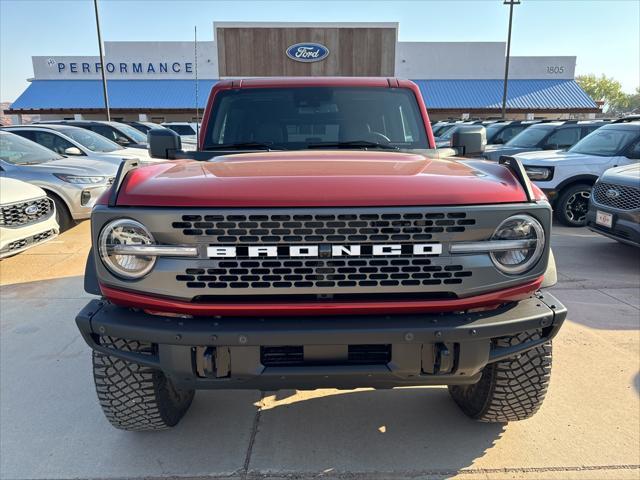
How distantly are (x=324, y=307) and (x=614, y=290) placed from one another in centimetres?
431

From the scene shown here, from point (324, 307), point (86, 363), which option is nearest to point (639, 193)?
point (324, 307)

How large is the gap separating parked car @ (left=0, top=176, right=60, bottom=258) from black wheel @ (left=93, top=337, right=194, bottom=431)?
3757 mm

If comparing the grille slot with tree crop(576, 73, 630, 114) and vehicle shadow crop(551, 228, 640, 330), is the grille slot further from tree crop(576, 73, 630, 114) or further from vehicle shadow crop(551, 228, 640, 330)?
tree crop(576, 73, 630, 114)

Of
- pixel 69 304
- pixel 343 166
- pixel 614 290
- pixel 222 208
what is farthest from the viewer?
pixel 614 290

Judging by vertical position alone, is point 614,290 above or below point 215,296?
below

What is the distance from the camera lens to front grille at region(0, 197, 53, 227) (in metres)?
5.38

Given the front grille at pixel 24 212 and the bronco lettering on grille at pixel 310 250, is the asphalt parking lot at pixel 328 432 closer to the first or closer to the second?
the bronco lettering on grille at pixel 310 250

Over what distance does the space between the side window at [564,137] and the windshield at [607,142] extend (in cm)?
153

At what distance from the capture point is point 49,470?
244 centimetres

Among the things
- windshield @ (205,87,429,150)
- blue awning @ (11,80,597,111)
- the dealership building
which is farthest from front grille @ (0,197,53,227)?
blue awning @ (11,80,597,111)

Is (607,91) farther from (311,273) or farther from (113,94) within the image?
(311,273)

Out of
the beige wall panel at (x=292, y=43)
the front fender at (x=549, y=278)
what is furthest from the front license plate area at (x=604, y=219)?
Result: the beige wall panel at (x=292, y=43)

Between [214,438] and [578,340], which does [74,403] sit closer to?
[214,438]

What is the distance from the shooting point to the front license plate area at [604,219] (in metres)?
5.94
